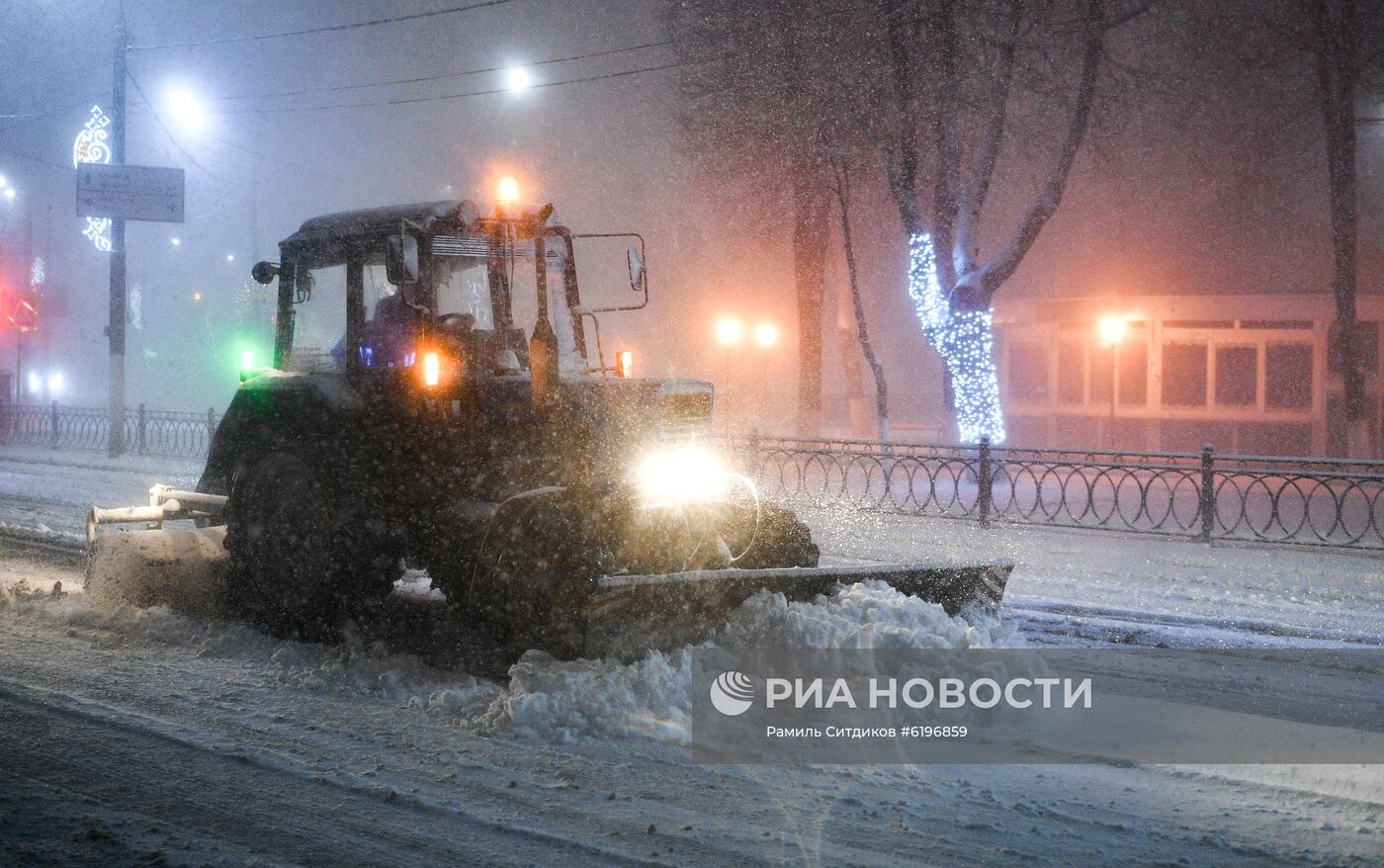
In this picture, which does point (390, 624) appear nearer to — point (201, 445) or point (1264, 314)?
point (201, 445)

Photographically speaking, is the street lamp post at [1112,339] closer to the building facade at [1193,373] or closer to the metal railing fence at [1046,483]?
the building facade at [1193,373]

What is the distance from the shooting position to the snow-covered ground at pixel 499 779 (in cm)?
424

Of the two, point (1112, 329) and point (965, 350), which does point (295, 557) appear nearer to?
point (965, 350)

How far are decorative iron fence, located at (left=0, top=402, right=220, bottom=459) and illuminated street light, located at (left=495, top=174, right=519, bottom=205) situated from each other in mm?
16274

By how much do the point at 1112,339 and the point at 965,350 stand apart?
683cm

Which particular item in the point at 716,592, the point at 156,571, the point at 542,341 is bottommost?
the point at 156,571

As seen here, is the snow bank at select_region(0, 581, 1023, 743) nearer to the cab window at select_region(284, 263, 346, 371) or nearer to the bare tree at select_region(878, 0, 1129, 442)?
the cab window at select_region(284, 263, 346, 371)

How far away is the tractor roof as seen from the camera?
7211 mm

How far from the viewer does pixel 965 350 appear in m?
19.9

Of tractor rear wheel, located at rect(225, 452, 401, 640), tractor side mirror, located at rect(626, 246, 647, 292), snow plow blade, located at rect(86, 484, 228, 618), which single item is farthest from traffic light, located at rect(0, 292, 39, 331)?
tractor side mirror, located at rect(626, 246, 647, 292)

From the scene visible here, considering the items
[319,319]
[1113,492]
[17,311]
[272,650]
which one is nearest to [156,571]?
[272,650]

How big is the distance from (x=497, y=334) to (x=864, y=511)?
999 cm

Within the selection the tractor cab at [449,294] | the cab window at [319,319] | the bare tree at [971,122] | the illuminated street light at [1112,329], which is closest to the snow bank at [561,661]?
the tractor cab at [449,294]

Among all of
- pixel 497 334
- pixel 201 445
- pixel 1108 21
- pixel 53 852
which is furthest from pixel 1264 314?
pixel 53 852
